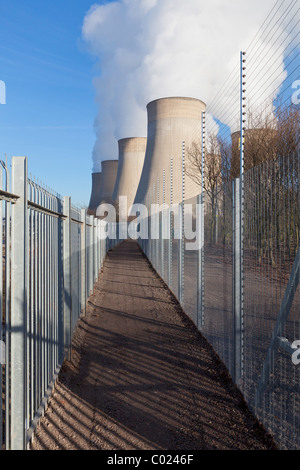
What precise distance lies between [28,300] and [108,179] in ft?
148

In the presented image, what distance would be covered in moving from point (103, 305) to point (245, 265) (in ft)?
15.5

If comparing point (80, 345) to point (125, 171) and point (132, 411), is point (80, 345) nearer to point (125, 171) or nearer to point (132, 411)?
point (132, 411)

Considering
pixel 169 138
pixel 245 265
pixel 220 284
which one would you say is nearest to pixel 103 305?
pixel 220 284

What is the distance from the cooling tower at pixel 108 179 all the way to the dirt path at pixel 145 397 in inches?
1598

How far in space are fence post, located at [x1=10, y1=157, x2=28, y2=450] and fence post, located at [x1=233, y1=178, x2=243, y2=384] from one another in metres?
1.77

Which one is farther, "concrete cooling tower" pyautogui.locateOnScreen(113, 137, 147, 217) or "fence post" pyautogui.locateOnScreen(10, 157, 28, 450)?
"concrete cooling tower" pyautogui.locateOnScreen(113, 137, 147, 217)

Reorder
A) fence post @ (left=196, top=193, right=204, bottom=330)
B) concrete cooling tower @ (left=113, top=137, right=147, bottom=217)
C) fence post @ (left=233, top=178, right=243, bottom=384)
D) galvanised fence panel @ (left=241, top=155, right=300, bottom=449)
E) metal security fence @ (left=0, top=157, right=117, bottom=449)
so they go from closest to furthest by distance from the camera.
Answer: metal security fence @ (left=0, top=157, right=117, bottom=449) < galvanised fence panel @ (left=241, top=155, right=300, bottom=449) < fence post @ (left=233, top=178, right=243, bottom=384) < fence post @ (left=196, top=193, right=204, bottom=330) < concrete cooling tower @ (left=113, top=137, right=147, bottom=217)

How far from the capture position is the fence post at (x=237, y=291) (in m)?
3.53

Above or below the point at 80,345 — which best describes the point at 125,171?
above

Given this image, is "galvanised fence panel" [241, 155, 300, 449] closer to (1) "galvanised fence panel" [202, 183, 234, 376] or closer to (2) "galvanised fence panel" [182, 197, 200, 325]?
(1) "galvanised fence panel" [202, 183, 234, 376]

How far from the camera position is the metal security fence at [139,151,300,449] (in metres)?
2.48

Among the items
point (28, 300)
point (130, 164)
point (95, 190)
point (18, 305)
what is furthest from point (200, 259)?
point (95, 190)

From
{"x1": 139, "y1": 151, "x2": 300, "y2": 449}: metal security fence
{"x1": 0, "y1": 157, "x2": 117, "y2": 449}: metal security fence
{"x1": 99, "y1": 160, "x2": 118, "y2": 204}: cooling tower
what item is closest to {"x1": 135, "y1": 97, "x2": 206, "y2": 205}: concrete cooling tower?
{"x1": 139, "y1": 151, "x2": 300, "y2": 449}: metal security fence

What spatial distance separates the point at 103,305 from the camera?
777cm
